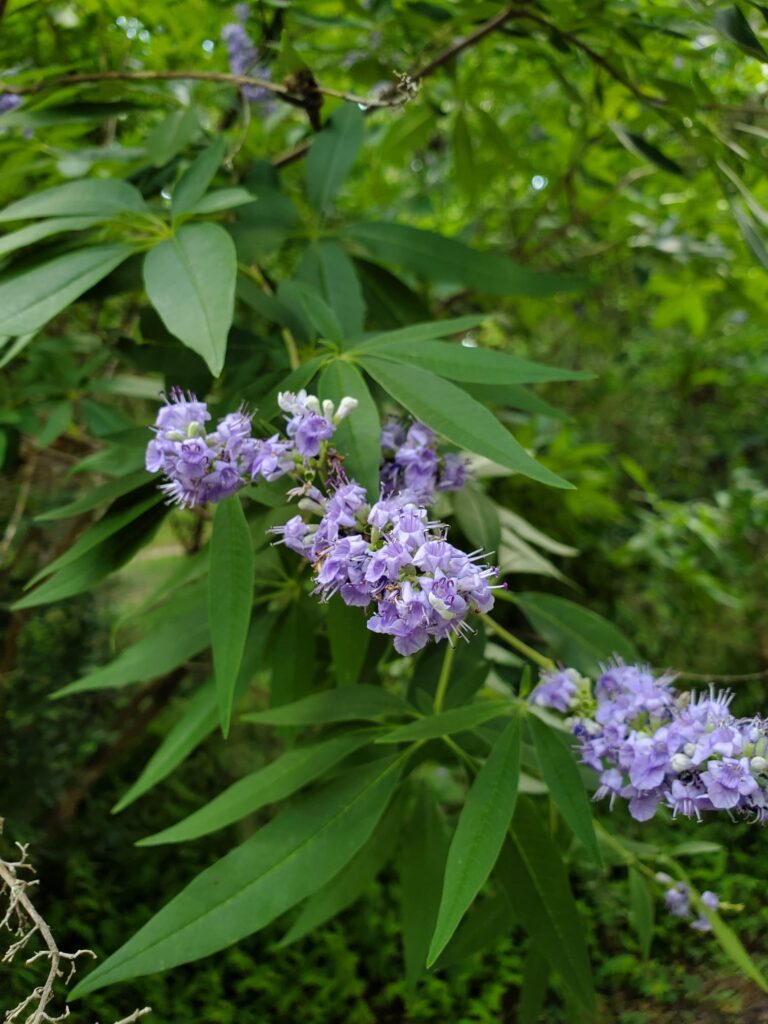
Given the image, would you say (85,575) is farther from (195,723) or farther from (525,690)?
(525,690)

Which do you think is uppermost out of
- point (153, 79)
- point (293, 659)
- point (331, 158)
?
point (153, 79)

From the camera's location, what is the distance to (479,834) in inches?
31.4

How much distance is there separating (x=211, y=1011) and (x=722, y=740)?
130cm

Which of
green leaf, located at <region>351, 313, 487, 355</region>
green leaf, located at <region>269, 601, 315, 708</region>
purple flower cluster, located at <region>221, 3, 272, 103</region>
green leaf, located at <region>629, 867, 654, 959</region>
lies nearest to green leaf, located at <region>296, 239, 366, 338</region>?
green leaf, located at <region>351, 313, 487, 355</region>

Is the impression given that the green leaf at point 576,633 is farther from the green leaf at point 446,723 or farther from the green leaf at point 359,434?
the green leaf at point 359,434

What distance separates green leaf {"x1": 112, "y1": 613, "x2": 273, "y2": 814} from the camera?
1105 mm

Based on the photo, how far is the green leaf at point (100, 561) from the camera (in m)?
0.93

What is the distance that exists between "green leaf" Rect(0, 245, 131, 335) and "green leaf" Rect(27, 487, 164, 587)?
21cm

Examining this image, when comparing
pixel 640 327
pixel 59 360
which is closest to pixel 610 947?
pixel 59 360

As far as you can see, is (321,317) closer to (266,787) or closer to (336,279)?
(336,279)

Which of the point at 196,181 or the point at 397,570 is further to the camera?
the point at 196,181

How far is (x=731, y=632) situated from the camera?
268 cm

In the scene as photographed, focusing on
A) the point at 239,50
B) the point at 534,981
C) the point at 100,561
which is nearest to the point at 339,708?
the point at 100,561

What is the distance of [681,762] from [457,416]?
1.23 ft
